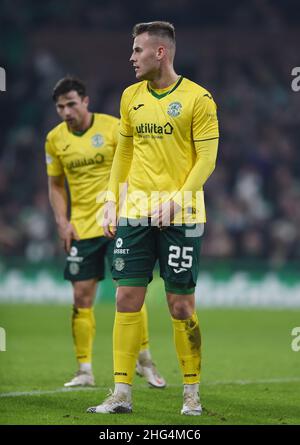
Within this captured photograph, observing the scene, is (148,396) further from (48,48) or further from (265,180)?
(48,48)

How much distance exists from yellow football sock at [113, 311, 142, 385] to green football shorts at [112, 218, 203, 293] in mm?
245

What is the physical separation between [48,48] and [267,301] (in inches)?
379

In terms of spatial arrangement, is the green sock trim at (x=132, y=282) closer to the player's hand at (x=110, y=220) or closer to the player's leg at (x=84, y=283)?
the player's hand at (x=110, y=220)

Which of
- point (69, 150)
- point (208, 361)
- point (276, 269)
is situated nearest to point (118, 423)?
point (69, 150)

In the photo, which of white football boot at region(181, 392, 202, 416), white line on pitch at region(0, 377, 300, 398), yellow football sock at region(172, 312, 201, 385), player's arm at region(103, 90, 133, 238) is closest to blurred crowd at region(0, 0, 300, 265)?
white line on pitch at region(0, 377, 300, 398)

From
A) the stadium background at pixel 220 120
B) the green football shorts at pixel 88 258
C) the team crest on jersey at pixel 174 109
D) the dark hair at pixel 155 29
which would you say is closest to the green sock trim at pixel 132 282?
the team crest on jersey at pixel 174 109

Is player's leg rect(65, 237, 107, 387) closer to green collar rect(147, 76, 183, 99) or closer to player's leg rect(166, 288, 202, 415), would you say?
player's leg rect(166, 288, 202, 415)

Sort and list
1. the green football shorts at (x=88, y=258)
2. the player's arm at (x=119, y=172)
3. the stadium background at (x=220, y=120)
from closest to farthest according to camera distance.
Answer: the player's arm at (x=119, y=172), the green football shorts at (x=88, y=258), the stadium background at (x=220, y=120)

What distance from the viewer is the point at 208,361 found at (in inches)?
415

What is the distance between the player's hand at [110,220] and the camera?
7020 millimetres

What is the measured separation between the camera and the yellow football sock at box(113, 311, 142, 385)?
6.67 meters

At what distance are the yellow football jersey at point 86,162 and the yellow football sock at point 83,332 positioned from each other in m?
0.66

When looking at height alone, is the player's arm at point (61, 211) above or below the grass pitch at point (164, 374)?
above

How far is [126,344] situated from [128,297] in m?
0.31
